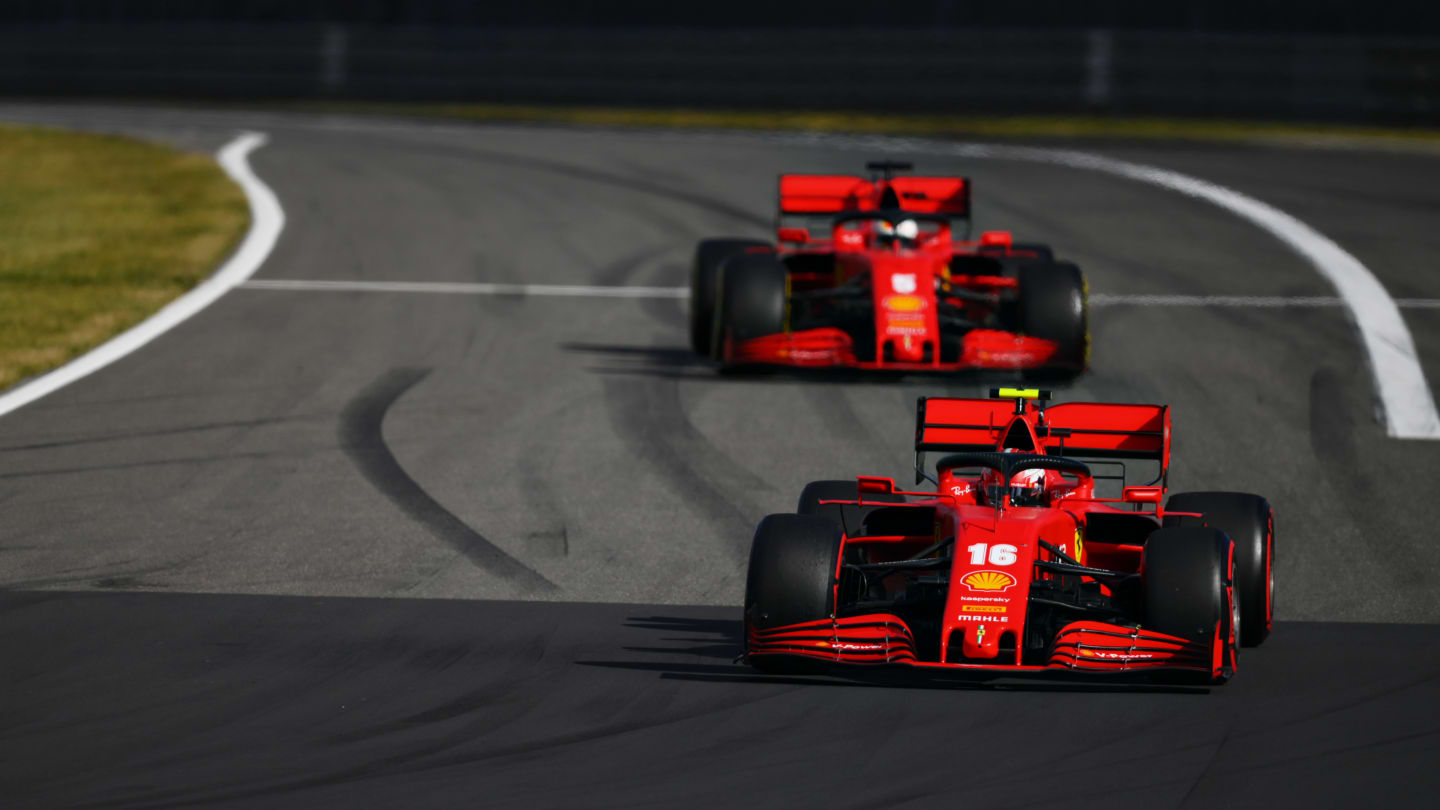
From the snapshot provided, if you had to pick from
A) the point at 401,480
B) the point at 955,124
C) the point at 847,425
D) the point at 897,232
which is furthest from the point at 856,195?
the point at 955,124

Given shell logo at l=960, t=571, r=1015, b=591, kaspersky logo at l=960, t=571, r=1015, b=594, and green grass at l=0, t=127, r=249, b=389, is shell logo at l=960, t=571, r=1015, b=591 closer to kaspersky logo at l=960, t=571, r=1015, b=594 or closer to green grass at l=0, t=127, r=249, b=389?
kaspersky logo at l=960, t=571, r=1015, b=594

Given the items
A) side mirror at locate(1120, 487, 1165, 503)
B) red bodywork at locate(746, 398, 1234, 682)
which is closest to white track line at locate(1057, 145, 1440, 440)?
red bodywork at locate(746, 398, 1234, 682)

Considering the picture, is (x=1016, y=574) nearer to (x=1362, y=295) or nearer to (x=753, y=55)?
(x=1362, y=295)

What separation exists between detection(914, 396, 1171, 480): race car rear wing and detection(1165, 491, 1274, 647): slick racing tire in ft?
2.79

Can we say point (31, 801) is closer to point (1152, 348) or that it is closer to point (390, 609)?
point (390, 609)

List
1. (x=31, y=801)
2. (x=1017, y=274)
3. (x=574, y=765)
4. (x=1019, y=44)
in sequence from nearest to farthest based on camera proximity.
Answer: (x=31, y=801)
(x=574, y=765)
(x=1017, y=274)
(x=1019, y=44)

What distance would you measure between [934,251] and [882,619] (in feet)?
27.0

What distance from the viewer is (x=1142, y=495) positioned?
31.2 ft

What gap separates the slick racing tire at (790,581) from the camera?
853cm

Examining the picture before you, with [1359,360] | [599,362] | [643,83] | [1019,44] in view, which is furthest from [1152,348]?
[643,83]

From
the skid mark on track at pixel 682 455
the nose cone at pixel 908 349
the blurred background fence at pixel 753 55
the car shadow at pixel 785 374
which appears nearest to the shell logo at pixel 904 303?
the nose cone at pixel 908 349

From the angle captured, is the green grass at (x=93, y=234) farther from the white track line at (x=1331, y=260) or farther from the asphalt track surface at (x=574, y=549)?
the white track line at (x=1331, y=260)

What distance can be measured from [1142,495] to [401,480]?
505 centimetres

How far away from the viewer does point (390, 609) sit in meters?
9.91
